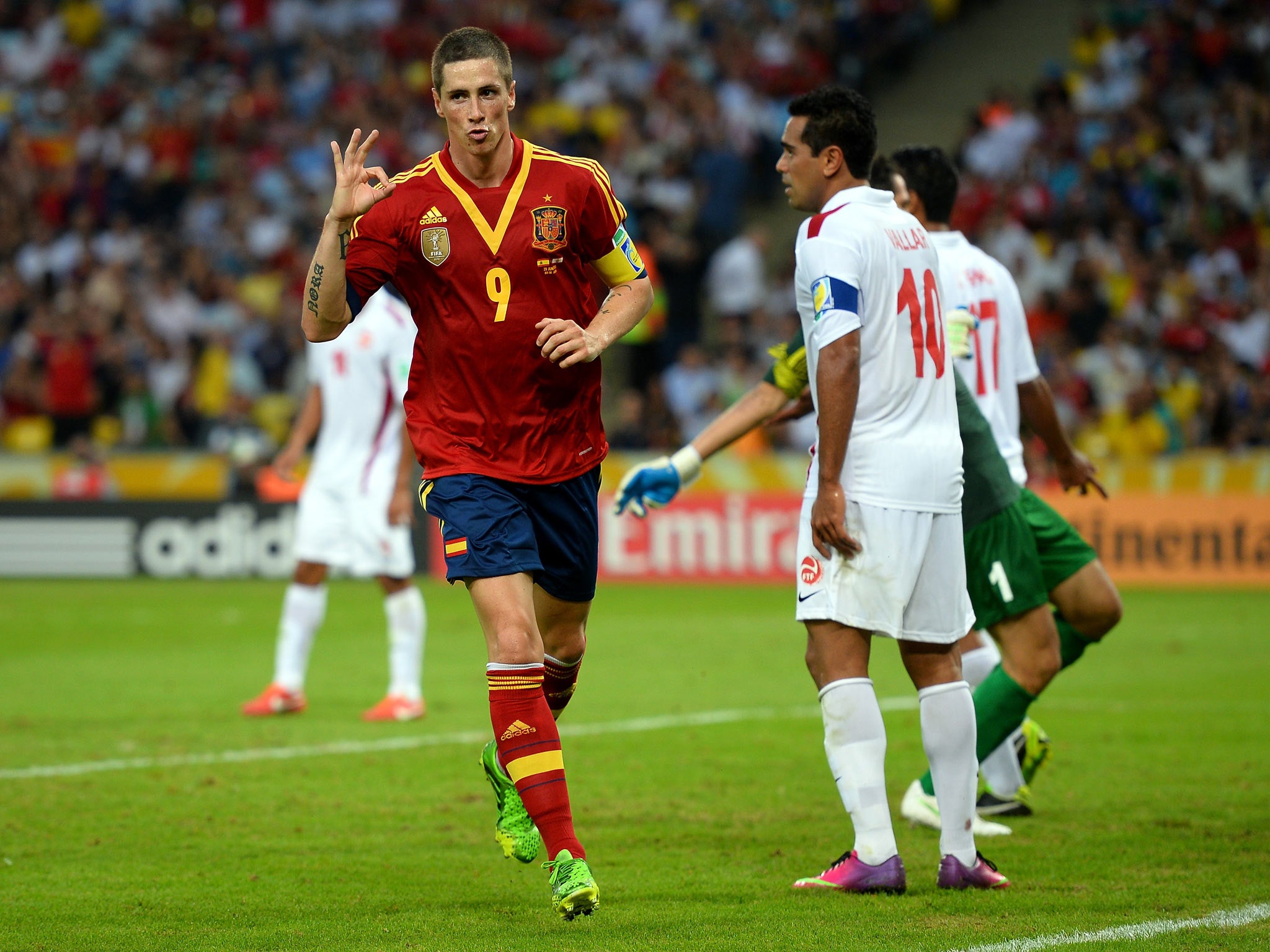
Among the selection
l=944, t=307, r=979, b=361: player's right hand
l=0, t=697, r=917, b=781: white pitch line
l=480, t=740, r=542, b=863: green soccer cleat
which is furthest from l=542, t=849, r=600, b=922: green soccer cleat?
l=0, t=697, r=917, b=781: white pitch line

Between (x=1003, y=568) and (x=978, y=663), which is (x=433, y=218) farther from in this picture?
(x=978, y=663)

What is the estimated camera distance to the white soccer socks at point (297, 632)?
9.70 m

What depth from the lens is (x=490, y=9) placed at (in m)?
25.6

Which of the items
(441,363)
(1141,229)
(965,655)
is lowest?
(965,655)

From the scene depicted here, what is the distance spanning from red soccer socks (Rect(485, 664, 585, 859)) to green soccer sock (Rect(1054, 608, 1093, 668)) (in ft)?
8.76

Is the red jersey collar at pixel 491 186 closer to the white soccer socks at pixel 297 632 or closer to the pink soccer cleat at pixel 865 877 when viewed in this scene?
the pink soccer cleat at pixel 865 877

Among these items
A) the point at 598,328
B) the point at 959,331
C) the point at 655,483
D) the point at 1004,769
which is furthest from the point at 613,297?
the point at 1004,769

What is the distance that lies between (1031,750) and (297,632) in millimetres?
4640

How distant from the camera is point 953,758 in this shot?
17.4ft

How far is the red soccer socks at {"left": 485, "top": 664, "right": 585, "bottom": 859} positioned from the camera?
4.88 m

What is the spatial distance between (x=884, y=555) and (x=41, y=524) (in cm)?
1587

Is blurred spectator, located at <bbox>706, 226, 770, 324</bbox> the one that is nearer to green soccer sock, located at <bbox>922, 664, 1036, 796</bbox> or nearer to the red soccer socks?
green soccer sock, located at <bbox>922, 664, 1036, 796</bbox>

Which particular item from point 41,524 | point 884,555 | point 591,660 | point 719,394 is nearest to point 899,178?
point 884,555

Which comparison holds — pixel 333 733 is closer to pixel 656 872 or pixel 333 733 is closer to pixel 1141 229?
pixel 656 872
